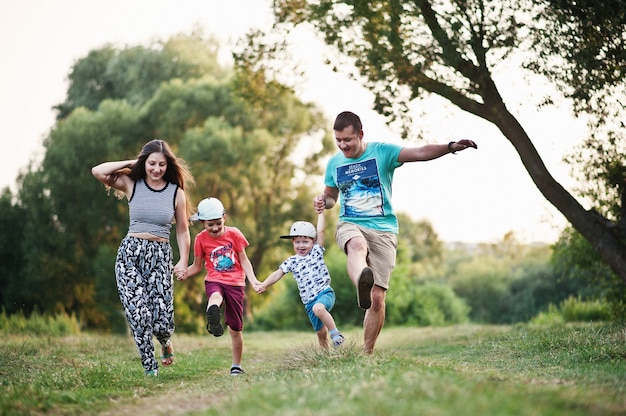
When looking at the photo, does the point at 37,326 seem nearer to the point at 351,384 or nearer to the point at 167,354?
the point at 167,354

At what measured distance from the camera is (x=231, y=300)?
8086 millimetres

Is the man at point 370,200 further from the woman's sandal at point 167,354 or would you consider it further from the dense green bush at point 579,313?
the dense green bush at point 579,313

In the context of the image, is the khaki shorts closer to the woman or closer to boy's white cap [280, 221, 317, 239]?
boy's white cap [280, 221, 317, 239]

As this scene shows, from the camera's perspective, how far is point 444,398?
4188 mm

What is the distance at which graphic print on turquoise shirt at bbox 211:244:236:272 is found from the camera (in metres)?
8.10

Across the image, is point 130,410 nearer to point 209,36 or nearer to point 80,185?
point 80,185

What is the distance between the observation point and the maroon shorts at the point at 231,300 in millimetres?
8039

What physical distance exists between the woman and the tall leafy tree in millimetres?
4257

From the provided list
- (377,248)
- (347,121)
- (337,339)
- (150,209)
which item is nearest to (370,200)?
→ (377,248)

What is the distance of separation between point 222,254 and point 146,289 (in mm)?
929

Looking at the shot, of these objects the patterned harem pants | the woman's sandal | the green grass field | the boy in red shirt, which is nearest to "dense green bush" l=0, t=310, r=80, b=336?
the green grass field

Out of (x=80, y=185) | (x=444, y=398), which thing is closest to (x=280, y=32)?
(x=444, y=398)

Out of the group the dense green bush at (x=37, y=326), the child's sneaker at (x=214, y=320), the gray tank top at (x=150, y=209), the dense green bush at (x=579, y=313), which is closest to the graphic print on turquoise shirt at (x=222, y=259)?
the child's sneaker at (x=214, y=320)

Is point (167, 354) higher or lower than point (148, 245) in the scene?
lower
